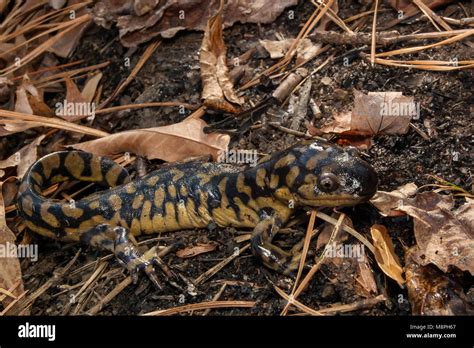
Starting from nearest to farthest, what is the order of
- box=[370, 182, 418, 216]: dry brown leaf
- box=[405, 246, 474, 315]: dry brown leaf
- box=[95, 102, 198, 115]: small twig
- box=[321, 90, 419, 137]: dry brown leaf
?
box=[405, 246, 474, 315]: dry brown leaf → box=[370, 182, 418, 216]: dry brown leaf → box=[321, 90, 419, 137]: dry brown leaf → box=[95, 102, 198, 115]: small twig

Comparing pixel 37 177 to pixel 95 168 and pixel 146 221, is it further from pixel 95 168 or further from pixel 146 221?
pixel 146 221

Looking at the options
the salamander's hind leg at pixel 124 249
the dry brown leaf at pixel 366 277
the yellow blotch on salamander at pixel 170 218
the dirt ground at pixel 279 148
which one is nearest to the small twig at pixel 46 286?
the dirt ground at pixel 279 148

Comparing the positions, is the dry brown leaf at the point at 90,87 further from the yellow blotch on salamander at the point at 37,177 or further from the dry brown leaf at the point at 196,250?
the dry brown leaf at the point at 196,250

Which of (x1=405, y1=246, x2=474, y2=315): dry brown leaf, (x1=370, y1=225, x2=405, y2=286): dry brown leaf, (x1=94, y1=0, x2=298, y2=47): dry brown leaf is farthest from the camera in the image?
(x1=94, y1=0, x2=298, y2=47): dry brown leaf

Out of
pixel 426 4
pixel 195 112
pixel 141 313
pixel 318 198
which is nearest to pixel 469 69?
pixel 426 4

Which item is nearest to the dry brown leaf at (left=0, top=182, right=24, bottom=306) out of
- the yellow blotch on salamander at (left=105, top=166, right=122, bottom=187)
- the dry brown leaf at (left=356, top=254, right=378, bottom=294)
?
the yellow blotch on salamander at (left=105, top=166, right=122, bottom=187)

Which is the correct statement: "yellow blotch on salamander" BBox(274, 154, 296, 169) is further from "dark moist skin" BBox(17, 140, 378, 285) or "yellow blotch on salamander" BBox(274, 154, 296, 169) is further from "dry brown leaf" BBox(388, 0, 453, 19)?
"dry brown leaf" BBox(388, 0, 453, 19)

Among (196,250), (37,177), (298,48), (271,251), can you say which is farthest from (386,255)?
(37,177)
